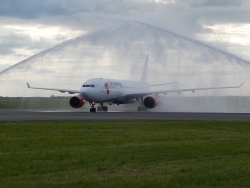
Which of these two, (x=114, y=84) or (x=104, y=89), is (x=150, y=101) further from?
(x=104, y=89)

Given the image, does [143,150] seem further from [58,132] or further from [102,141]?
[58,132]

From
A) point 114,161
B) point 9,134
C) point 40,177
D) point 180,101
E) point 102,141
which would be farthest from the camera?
point 180,101

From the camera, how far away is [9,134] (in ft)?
83.8

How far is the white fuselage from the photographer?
2363 inches

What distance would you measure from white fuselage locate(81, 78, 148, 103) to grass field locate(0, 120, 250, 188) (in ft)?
118

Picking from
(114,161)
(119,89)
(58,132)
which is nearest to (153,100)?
(119,89)

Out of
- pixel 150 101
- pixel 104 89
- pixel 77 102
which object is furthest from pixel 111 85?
pixel 150 101

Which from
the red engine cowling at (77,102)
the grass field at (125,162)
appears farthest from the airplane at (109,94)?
the grass field at (125,162)

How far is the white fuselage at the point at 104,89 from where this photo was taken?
60.0 m

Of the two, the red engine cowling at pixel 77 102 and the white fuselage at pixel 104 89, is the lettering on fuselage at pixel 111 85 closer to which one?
the white fuselage at pixel 104 89

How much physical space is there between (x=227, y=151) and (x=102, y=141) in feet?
19.2

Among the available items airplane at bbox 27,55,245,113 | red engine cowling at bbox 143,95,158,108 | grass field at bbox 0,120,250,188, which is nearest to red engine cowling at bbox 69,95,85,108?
airplane at bbox 27,55,245,113

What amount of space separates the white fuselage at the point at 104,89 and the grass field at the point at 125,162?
36095 millimetres

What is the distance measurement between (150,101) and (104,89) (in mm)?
6083
